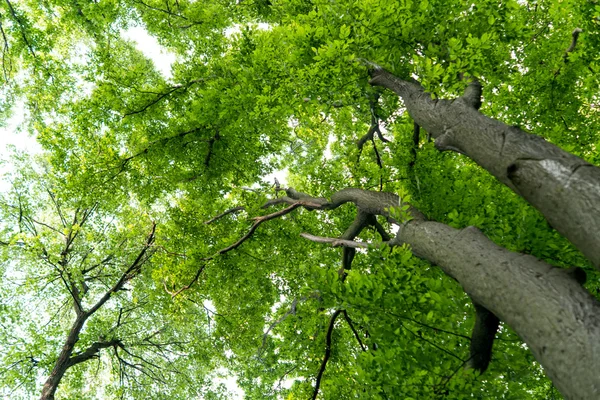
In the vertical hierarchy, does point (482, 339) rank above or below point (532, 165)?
below

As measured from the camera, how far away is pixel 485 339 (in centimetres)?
315

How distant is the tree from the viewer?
304 centimetres

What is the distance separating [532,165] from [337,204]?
3793 mm

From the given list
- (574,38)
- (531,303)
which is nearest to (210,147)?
(574,38)

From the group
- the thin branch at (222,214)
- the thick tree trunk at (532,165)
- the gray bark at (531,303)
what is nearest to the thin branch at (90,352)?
the thin branch at (222,214)

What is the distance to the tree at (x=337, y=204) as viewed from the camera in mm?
3043

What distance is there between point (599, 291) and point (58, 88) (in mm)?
12981

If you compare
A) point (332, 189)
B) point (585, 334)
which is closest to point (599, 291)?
point (585, 334)

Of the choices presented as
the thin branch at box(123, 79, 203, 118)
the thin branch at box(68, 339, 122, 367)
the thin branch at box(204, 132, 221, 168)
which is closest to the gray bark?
the thin branch at box(204, 132, 221, 168)

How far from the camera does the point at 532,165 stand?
2.89m

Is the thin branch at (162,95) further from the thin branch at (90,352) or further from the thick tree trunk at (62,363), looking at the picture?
the thin branch at (90,352)

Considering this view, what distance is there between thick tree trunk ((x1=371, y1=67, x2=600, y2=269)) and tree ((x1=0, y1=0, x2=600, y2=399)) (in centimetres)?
2

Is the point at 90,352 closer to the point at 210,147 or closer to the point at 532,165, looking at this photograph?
the point at 210,147

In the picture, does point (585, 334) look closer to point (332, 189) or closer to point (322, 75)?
point (322, 75)
